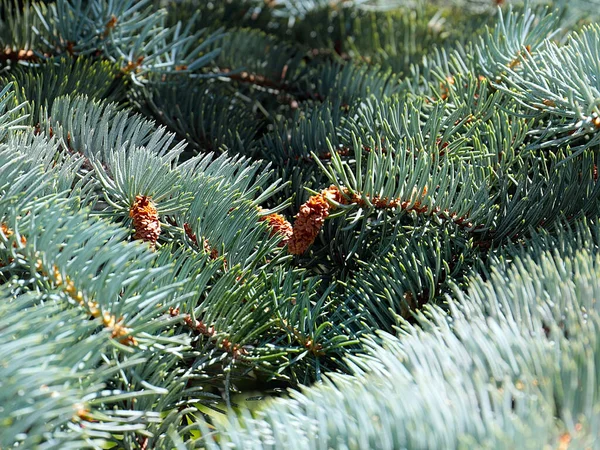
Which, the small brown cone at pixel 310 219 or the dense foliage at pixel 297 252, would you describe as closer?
the dense foliage at pixel 297 252

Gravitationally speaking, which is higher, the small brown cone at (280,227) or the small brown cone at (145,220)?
the small brown cone at (280,227)

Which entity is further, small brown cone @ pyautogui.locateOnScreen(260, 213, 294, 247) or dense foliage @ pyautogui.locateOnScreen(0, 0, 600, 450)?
small brown cone @ pyautogui.locateOnScreen(260, 213, 294, 247)

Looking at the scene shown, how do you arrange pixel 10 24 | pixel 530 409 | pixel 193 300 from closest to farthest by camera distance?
1. pixel 530 409
2. pixel 193 300
3. pixel 10 24

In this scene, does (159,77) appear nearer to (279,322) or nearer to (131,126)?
(131,126)

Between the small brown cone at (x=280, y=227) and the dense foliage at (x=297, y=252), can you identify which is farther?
the small brown cone at (x=280, y=227)

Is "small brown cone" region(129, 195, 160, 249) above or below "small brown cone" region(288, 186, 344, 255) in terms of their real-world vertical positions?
below

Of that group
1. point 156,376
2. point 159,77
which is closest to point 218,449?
point 156,376

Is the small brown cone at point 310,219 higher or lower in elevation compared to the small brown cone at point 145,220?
higher

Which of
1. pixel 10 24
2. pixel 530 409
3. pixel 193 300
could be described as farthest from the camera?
pixel 10 24
